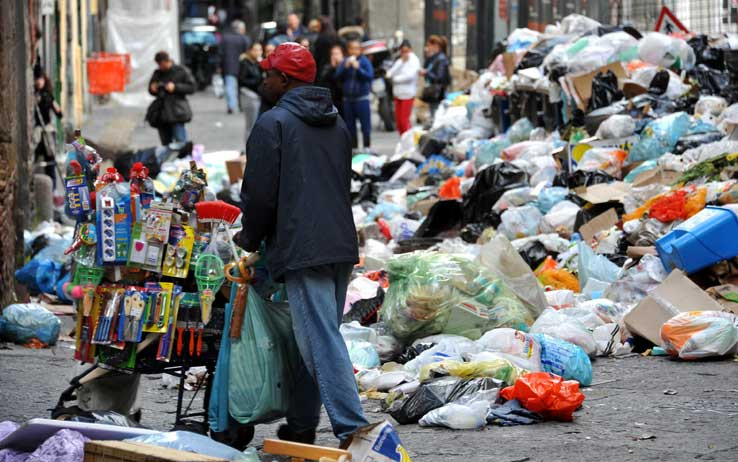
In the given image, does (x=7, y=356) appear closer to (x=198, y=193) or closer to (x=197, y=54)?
(x=198, y=193)

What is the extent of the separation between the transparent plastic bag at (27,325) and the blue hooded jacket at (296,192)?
362 centimetres

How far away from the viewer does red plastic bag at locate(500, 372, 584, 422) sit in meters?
6.06

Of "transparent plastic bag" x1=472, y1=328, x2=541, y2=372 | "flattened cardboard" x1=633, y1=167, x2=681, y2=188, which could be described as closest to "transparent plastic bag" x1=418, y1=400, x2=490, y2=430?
"transparent plastic bag" x1=472, y1=328, x2=541, y2=372

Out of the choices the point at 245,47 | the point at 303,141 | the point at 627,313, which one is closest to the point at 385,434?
the point at 303,141

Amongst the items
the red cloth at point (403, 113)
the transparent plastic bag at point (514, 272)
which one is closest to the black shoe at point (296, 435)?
the transparent plastic bag at point (514, 272)

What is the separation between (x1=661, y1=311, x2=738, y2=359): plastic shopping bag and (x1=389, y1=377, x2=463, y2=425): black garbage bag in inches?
61.9

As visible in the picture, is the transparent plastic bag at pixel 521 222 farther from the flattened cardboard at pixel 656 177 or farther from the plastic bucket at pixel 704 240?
the plastic bucket at pixel 704 240

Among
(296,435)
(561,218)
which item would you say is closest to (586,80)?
(561,218)

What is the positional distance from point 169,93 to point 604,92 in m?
6.74

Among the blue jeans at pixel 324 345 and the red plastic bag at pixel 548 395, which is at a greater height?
the blue jeans at pixel 324 345

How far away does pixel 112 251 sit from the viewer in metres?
5.43

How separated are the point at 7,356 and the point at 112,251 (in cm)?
285

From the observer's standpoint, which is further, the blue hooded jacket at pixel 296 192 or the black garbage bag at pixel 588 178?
the black garbage bag at pixel 588 178

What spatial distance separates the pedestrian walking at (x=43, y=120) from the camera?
14178 millimetres
